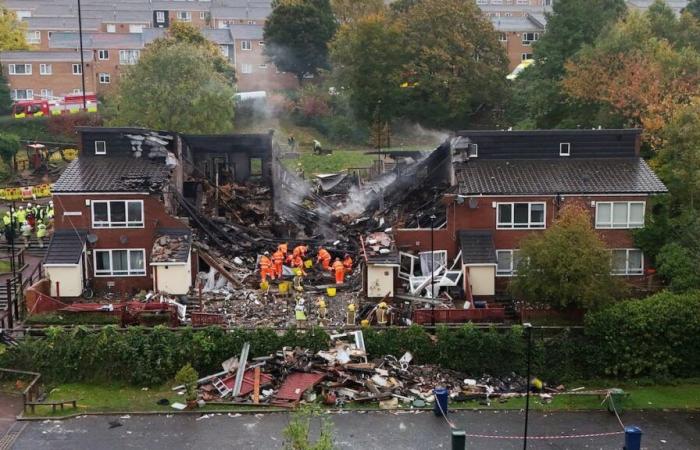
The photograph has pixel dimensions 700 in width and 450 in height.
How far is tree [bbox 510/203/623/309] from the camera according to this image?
3653cm

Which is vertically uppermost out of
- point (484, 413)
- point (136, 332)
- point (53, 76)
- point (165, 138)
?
point (53, 76)

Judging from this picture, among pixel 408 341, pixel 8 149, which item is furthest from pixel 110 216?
pixel 8 149

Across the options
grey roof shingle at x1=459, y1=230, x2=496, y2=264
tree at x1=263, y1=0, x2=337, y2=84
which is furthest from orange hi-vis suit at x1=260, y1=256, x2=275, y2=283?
tree at x1=263, y1=0, x2=337, y2=84

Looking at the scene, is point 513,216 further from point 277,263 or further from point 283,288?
point 277,263

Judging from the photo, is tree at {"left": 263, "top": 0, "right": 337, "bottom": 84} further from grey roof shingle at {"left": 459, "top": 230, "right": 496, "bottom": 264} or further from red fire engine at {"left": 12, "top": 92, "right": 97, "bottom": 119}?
grey roof shingle at {"left": 459, "top": 230, "right": 496, "bottom": 264}

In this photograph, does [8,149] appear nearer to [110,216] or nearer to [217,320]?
[110,216]

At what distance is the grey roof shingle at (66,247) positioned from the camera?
4228 centimetres

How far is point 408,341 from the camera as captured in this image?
36.5 m

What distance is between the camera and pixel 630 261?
1706 inches

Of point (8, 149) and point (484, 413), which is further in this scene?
point (8, 149)

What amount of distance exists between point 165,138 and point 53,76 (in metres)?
44.6

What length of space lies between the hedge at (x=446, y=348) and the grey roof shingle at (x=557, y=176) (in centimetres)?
778

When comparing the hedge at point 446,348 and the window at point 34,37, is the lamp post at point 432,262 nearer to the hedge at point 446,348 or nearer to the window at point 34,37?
the hedge at point 446,348

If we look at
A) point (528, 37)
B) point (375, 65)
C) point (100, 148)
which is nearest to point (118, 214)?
point (100, 148)
